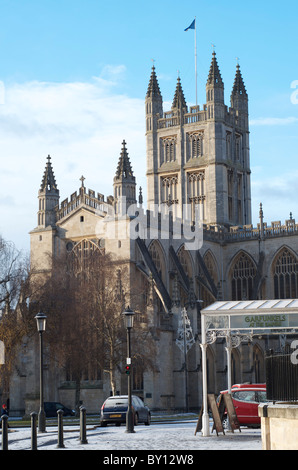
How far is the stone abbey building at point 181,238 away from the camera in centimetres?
5941

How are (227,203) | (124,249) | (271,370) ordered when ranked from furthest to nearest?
1. (227,203)
2. (124,249)
3. (271,370)

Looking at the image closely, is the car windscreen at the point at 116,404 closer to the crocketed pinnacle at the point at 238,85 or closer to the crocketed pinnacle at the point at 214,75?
the crocketed pinnacle at the point at 214,75

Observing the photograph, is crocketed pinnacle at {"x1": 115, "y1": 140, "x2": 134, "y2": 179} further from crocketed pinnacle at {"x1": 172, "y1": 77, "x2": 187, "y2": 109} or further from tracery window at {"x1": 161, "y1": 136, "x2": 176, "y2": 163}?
crocketed pinnacle at {"x1": 172, "y1": 77, "x2": 187, "y2": 109}

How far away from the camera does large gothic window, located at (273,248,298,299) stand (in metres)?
70.8

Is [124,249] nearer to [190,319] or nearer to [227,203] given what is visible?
[190,319]

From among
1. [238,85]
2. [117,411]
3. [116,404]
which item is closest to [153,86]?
[238,85]

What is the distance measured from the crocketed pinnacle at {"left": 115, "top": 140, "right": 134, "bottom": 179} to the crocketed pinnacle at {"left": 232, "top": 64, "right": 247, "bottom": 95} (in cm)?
2353

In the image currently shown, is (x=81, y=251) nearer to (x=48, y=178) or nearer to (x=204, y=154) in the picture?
(x=48, y=178)

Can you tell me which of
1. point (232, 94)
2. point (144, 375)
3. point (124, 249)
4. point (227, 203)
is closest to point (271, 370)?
point (144, 375)

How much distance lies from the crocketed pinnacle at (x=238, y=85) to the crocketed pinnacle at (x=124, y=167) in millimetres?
23527

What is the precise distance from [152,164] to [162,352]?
27103 millimetres

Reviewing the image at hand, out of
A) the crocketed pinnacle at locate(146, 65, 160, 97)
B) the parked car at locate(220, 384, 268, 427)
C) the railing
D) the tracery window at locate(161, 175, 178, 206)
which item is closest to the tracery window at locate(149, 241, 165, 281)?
the tracery window at locate(161, 175, 178, 206)
